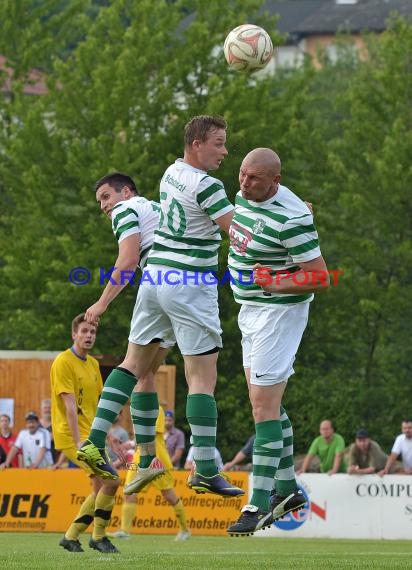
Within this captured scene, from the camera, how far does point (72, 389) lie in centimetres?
1494

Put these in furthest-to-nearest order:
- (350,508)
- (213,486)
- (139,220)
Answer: (350,508) < (139,220) < (213,486)

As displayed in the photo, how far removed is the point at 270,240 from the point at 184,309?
0.91m

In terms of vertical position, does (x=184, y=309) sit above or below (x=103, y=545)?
above

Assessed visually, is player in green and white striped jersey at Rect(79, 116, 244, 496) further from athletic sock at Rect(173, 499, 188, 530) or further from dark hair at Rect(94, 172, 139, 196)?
athletic sock at Rect(173, 499, 188, 530)

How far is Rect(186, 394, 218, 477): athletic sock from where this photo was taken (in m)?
10.2

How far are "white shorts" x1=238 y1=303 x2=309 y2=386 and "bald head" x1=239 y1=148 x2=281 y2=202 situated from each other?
0.87m

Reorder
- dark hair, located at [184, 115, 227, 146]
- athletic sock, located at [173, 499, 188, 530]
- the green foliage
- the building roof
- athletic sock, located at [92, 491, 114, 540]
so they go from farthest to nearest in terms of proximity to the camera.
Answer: the building roof < the green foliage < athletic sock, located at [173, 499, 188, 530] < athletic sock, located at [92, 491, 114, 540] < dark hair, located at [184, 115, 227, 146]

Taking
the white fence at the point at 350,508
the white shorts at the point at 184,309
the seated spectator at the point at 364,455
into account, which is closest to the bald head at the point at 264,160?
the white shorts at the point at 184,309

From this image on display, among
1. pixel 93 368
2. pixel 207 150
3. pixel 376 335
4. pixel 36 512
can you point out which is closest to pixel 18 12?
pixel 376 335

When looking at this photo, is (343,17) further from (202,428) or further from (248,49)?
(202,428)

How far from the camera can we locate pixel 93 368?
15.2 metres

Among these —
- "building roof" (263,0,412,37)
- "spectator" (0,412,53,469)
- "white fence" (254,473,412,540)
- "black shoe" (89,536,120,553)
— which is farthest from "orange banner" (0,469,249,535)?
"building roof" (263,0,412,37)

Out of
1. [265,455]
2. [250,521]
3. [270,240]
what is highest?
[270,240]

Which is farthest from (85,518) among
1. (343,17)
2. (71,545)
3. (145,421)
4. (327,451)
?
(343,17)
